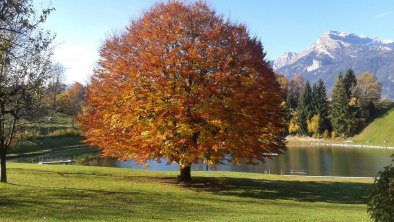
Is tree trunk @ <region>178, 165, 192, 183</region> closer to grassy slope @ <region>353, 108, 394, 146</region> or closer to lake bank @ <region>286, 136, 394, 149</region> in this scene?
lake bank @ <region>286, 136, 394, 149</region>

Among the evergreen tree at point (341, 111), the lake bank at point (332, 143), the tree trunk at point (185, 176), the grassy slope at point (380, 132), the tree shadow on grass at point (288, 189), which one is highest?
the evergreen tree at point (341, 111)

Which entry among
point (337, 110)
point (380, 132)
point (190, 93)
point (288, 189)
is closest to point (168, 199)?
point (190, 93)

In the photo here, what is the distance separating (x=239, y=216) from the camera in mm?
17469

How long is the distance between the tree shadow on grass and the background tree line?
9491cm

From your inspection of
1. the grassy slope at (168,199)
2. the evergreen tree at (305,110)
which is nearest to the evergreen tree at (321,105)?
the evergreen tree at (305,110)

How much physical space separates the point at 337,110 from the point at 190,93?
109796 millimetres

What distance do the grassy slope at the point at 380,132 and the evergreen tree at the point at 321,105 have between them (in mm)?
11197

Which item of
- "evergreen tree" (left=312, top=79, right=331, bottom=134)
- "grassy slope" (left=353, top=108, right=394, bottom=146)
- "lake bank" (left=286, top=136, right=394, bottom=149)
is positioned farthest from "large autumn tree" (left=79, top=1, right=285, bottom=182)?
"evergreen tree" (left=312, top=79, right=331, bottom=134)

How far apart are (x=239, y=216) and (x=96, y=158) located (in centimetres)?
5412

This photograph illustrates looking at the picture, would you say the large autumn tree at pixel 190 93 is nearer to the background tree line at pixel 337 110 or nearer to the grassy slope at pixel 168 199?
the grassy slope at pixel 168 199

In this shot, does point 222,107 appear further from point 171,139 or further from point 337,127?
point 337,127

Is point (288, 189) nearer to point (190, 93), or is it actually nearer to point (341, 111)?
point (190, 93)

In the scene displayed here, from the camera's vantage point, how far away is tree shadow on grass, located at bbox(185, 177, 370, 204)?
26.1 m

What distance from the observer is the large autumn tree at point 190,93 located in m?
24.2
